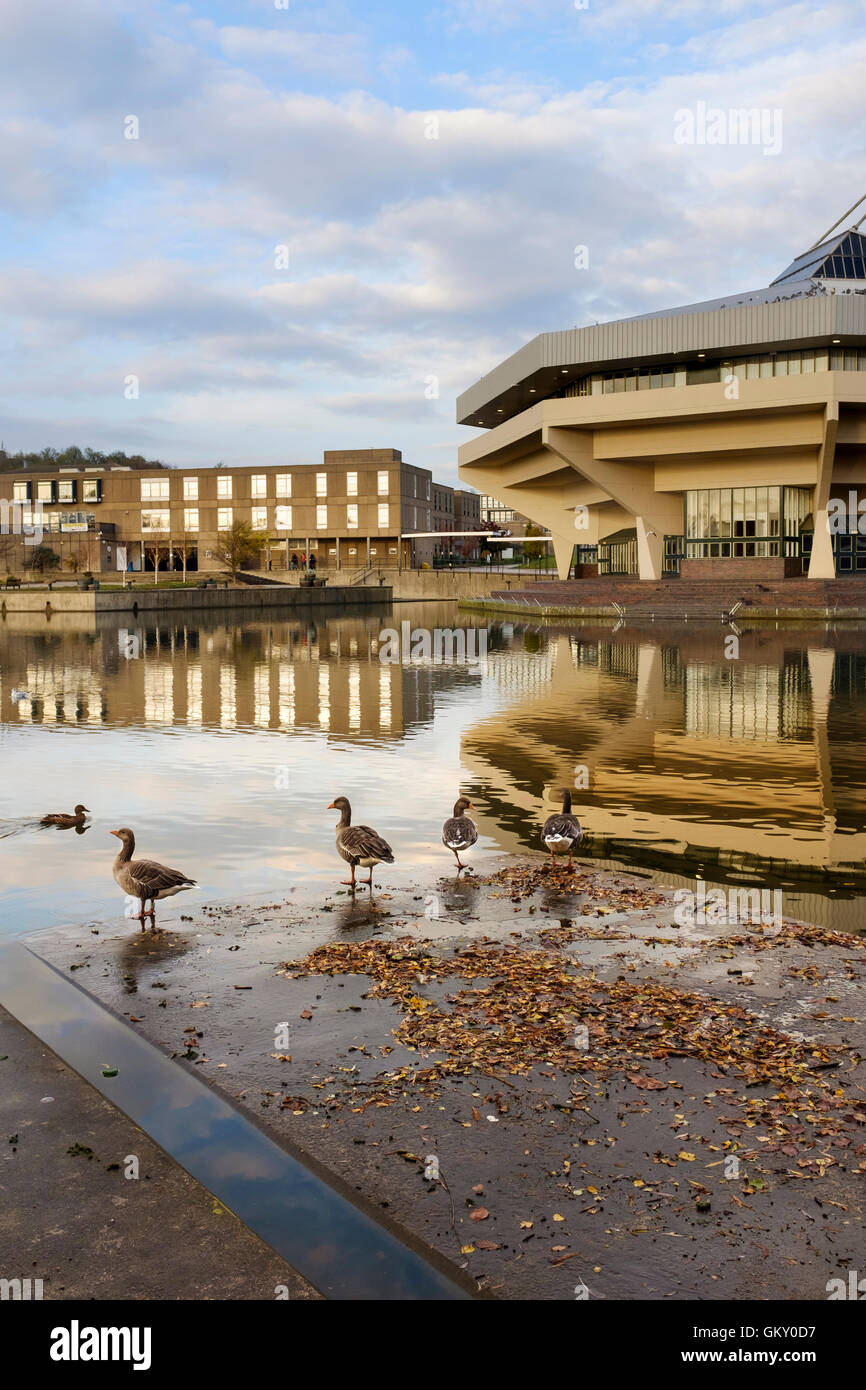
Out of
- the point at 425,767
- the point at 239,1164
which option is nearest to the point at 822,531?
the point at 425,767

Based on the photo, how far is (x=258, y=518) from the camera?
5290 inches

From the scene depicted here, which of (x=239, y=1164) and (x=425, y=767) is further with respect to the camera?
(x=425, y=767)

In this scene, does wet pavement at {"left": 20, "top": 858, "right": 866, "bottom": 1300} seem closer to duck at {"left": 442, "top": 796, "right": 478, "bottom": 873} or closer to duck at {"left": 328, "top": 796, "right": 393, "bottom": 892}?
duck at {"left": 328, "top": 796, "right": 393, "bottom": 892}

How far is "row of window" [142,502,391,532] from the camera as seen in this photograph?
13200cm

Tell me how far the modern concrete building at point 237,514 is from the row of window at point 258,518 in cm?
12

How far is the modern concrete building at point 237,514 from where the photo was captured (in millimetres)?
131875

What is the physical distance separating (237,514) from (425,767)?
12224cm

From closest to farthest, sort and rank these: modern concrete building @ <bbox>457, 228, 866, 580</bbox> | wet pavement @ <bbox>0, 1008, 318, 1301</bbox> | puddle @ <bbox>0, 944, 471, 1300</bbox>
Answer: wet pavement @ <bbox>0, 1008, 318, 1301</bbox> < puddle @ <bbox>0, 944, 471, 1300</bbox> < modern concrete building @ <bbox>457, 228, 866, 580</bbox>

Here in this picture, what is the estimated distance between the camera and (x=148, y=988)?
763cm

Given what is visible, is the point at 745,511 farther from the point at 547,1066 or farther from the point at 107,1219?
the point at 107,1219

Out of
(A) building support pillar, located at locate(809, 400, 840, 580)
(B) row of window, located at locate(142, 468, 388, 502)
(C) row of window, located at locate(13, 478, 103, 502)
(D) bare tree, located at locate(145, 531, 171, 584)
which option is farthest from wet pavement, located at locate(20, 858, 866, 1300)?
(C) row of window, located at locate(13, 478, 103, 502)

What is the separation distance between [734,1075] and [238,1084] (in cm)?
269

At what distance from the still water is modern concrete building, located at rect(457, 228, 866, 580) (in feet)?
86.9

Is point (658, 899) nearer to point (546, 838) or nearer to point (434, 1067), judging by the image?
point (546, 838)
